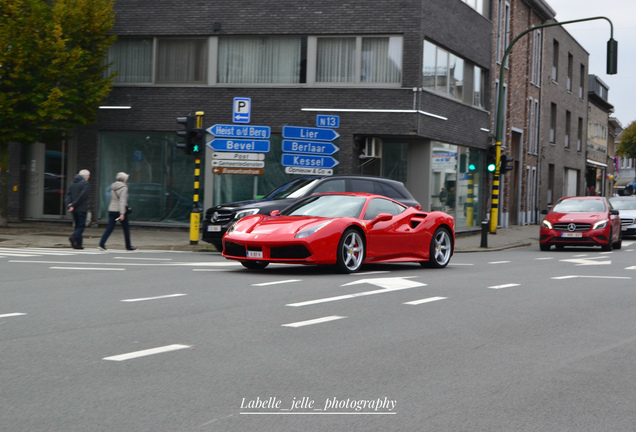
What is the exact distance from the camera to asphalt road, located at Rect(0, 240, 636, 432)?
5.04 m

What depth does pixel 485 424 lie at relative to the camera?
4918 millimetres

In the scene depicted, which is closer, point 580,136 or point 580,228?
point 580,228

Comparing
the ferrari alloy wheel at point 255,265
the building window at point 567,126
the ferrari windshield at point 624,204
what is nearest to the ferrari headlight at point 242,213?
the ferrari alloy wheel at point 255,265

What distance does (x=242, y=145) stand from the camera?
859 inches

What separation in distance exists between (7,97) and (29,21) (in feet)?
6.65

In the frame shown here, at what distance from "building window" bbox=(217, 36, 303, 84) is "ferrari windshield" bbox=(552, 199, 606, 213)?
324 inches

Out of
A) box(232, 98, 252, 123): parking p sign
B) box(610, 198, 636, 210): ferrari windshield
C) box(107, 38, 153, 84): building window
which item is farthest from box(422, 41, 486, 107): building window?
box(107, 38, 153, 84): building window

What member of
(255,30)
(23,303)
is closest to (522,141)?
(255,30)

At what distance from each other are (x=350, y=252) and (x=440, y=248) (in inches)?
104

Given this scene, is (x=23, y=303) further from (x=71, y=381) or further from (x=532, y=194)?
(x=532, y=194)

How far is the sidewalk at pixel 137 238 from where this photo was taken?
20.1m

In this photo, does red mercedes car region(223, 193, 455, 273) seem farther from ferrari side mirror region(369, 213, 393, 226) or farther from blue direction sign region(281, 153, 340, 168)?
blue direction sign region(281, 153, 340, 168)

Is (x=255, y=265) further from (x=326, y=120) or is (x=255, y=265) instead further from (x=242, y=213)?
(x=326, y=120)

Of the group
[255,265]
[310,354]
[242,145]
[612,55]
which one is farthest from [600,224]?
[310,354]
